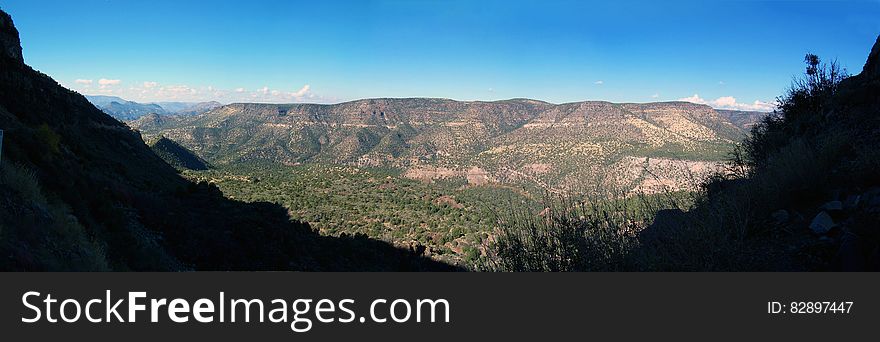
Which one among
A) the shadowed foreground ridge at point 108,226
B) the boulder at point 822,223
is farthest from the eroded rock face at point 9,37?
the boulder at point 822,223

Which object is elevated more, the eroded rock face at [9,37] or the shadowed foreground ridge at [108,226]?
the eroded rock face at [9,37]

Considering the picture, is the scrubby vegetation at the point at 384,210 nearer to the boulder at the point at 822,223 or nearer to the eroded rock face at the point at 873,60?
the eroded rock face at the point at 873,60

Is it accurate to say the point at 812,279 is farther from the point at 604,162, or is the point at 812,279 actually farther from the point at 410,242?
the point at 604,162

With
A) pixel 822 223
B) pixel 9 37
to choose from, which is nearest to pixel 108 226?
pixel 822 223

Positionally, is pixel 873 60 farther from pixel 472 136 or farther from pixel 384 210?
pixel 472 136

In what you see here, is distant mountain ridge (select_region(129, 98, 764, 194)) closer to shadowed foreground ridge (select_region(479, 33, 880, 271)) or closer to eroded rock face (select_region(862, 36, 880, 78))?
eroded rock face (select_region(862, 36, 880, 78))

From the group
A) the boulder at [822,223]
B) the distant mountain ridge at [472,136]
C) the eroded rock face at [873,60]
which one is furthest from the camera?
the distant mountain ridge at [472,136]
